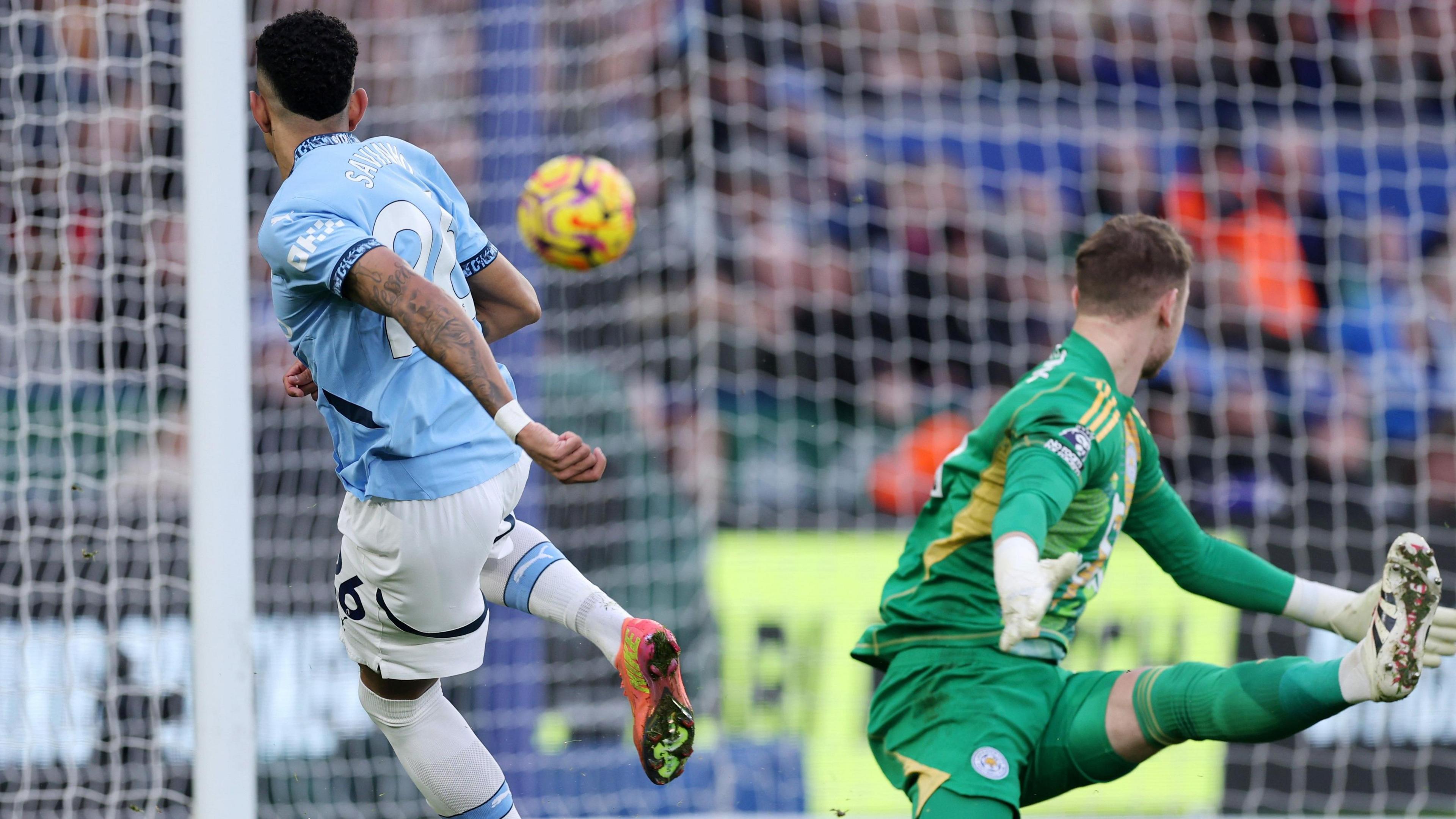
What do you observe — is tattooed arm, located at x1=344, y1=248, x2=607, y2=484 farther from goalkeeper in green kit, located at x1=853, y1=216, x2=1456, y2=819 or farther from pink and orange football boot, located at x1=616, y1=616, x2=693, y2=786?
goalkeeper in green kit, located at x1=853, y1=216, x2=1456, y2=819

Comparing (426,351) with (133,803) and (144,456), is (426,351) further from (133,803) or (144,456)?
(144,456)

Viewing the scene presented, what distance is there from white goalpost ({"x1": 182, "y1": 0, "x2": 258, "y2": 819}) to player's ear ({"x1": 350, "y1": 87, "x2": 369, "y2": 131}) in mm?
1257

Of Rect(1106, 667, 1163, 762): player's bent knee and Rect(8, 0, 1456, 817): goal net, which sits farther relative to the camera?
Rect(8, 0, 1456, 817): goal net

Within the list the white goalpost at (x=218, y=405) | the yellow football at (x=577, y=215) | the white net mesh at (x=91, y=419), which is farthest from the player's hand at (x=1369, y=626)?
the white net mesh at (x=91, y=419)

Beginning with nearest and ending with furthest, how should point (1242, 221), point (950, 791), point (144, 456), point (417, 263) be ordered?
point (417, 263) < point (950, 791) < point (144, 456) < point (1242, 221)

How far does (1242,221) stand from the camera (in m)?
7.81

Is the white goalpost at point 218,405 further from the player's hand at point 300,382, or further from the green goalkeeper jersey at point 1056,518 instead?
the green goalkeeper jersey at point 1056,518

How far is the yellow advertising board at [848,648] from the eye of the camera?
5812mm

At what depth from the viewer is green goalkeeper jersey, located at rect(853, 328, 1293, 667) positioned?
3191 millimetres

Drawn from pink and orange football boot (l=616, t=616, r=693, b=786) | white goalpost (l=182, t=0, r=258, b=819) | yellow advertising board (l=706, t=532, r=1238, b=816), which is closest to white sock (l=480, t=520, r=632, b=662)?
pink and orange football boot (l=616, t=616, r=693, b=786)

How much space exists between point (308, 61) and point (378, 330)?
54 cm

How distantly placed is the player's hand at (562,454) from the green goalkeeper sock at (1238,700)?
5.02ft

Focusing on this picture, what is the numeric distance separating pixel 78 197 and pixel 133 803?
10.2 ft

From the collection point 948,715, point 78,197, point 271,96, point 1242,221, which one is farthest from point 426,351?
point 1242,221
